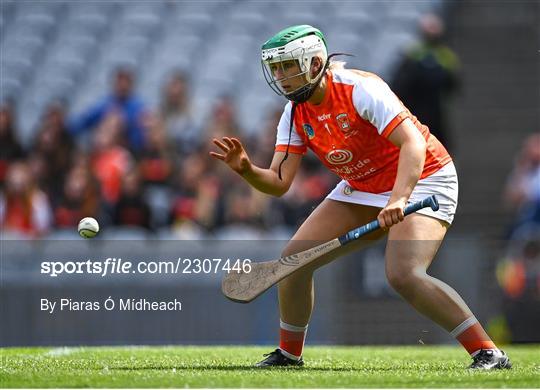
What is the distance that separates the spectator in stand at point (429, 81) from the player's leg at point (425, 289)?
20.9 feet

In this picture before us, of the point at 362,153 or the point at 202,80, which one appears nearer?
the point at 362,153

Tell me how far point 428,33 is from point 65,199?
173 inches

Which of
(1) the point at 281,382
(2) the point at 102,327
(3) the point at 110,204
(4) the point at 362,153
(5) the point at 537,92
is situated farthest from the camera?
(5) the point at 537,92

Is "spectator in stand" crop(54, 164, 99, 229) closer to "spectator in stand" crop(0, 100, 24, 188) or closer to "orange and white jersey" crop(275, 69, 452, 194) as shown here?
"spectator in stand" crop(0, 100, 24, 188)

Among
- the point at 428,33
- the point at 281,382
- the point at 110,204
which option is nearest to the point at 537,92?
the point at 428,33

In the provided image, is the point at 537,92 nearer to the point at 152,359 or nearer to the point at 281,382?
the point at 152,359

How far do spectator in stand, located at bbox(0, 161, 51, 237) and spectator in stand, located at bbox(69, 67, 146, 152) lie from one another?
1.21 m

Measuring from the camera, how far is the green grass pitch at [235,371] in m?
5.45

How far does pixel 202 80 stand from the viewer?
16.4m

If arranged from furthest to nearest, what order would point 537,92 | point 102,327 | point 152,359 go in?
point 537,92 → point 102,327 → point 152,359

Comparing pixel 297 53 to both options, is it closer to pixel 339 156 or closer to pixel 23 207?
pixel 339 156

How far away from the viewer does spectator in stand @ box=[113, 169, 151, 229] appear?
39.1 feet

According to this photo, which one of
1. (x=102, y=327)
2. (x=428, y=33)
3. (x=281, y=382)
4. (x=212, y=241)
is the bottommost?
(x=102, y=327)

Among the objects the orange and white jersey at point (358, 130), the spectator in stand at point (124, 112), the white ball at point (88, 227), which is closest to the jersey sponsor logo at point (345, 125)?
the orange and white jersey at point (358, 130)
